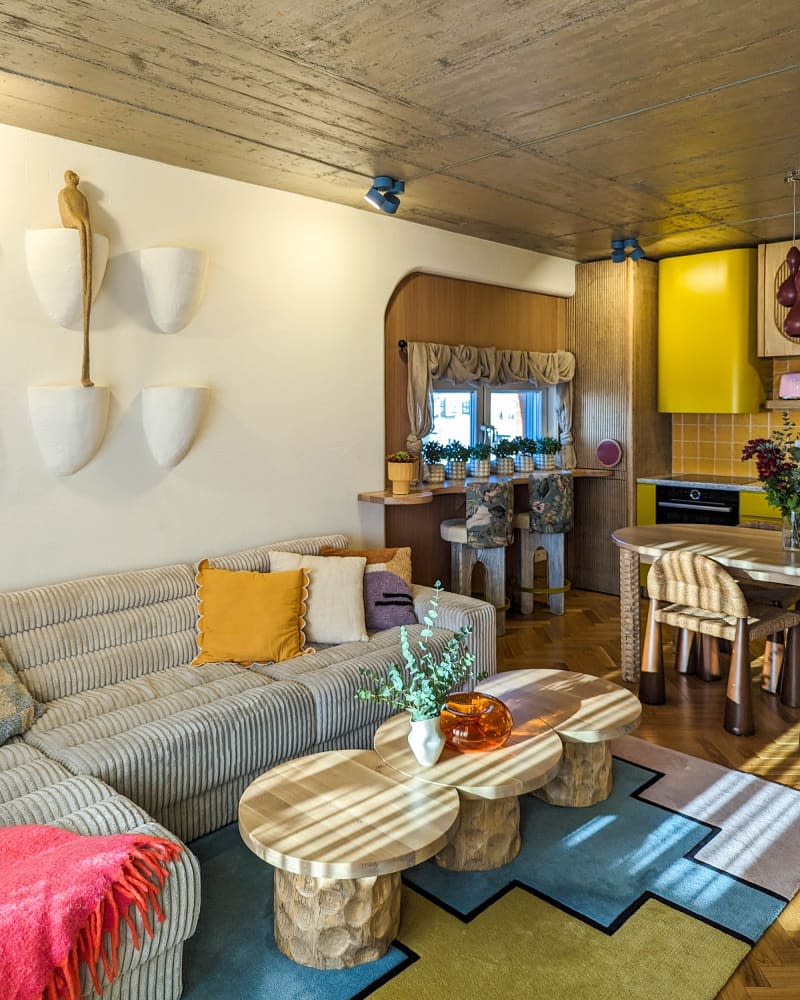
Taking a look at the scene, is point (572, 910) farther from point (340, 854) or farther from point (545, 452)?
→ point (545, 452)

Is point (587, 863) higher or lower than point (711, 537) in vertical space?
lower

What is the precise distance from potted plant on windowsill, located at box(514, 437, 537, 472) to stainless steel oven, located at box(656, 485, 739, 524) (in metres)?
1.05

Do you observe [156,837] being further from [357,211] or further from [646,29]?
[357,211]

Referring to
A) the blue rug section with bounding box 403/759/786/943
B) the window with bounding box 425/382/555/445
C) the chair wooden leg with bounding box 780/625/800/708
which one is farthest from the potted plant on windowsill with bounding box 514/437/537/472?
the blue rug section with bounding box 403/759/786/943

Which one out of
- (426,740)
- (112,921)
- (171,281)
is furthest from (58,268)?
(112,921)

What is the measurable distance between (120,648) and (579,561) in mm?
4255

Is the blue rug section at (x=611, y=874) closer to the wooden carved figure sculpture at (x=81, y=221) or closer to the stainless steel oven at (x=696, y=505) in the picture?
the wooden carved figure sculpture at (x=81, y=221)

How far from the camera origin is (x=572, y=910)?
2.50 meters

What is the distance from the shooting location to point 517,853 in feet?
9.19

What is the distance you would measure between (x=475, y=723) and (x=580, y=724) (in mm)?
444

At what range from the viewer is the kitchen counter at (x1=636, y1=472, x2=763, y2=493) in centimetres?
582

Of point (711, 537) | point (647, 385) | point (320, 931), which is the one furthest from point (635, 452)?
point (320, 931)

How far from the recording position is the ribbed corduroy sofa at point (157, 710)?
7.65 feet

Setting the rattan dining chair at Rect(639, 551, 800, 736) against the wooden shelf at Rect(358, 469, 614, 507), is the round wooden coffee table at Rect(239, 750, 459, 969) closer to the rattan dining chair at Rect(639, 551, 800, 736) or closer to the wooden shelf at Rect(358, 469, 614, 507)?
the rattan dining chair at Rect(639, 551, 800, 736)
